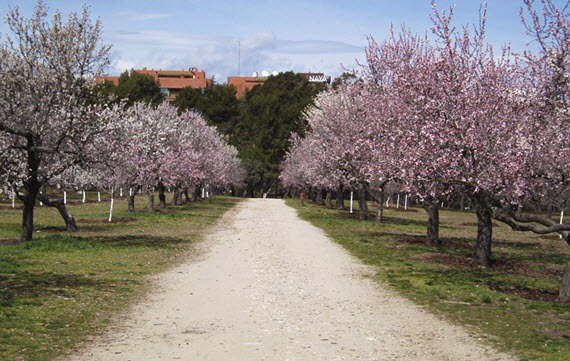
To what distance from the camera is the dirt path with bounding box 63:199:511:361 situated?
28.5 feet

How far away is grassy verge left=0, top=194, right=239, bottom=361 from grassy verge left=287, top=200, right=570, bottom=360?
22.3 ft

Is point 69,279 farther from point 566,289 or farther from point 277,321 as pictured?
point 566,289

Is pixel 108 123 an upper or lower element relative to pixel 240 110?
lower

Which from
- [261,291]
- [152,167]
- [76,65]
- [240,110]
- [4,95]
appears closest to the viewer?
[261,291]

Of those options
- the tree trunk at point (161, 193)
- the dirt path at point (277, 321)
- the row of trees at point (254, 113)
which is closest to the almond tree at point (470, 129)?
the dirt path at point (277, 321)

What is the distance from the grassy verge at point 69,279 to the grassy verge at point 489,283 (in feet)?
22.3

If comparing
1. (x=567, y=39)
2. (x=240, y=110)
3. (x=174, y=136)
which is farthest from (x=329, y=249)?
(x=240, y=110)

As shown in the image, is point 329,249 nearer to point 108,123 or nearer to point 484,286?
point 484,286

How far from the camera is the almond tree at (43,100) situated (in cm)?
1912

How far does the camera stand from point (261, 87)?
11469 centimetres

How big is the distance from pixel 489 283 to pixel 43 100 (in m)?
15.4

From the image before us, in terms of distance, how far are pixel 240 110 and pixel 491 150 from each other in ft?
308

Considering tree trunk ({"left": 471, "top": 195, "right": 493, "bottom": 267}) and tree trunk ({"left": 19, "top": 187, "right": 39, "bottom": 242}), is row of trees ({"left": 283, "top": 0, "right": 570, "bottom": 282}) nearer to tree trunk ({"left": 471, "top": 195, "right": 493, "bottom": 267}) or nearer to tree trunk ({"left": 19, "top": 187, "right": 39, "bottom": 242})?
tree trunk ({"left": 471, "top": 195, "right": 493, "bottom": 267})

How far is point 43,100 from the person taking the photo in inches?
780
